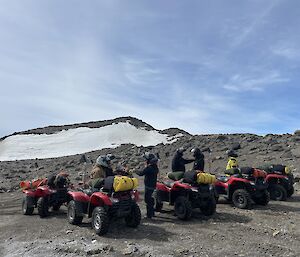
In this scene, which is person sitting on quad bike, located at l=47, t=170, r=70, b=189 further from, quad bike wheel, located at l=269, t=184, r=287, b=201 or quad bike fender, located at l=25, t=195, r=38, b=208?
quad bike wheel, located at l=269, t=184, r=287, b=201

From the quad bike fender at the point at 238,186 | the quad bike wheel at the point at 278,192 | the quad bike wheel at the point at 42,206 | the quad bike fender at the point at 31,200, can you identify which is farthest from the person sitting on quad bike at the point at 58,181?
the quad bike wheel at the point at 278,192

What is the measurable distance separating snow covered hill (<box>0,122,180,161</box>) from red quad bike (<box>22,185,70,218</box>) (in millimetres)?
28645

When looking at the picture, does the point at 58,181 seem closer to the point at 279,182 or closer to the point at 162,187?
the point at 162,187

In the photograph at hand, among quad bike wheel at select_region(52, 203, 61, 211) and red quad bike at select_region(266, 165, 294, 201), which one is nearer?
A: quad bike wheel at select_region(52, 203, 61, 211)

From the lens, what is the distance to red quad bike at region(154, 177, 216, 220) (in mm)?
11945

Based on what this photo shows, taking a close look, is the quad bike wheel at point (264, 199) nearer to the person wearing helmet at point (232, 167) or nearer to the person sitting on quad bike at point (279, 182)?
the person wearing helmet at point (232, 167)

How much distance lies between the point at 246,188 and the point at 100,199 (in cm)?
586

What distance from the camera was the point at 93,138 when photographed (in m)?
47.7

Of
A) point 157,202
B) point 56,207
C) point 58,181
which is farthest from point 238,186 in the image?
point 56,207

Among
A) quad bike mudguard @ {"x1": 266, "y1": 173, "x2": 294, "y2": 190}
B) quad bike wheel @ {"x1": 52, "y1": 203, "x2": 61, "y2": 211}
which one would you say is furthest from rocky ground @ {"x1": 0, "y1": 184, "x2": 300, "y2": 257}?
quad bike mudguard @ {"x1": 266, "y1": 173, "x2": 294, "y2": 190}

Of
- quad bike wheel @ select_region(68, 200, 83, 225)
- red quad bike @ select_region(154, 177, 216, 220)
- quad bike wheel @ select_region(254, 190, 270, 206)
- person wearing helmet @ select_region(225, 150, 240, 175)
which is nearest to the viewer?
quad bike wheel @ select_region(68, 200, 83, 225)

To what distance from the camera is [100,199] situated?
10750mm

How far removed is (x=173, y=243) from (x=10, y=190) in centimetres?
1698

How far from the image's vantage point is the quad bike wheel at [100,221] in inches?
396
